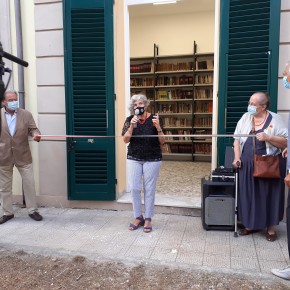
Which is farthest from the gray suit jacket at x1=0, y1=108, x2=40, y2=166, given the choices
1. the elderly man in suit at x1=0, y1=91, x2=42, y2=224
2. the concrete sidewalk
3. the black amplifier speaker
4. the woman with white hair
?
the black amplifier speaker

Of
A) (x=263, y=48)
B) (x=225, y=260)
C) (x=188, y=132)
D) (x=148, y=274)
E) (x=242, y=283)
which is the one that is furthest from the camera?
(x=188, y=132)

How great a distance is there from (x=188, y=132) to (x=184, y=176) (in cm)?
257

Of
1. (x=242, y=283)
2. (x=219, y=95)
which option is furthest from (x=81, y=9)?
(x=242, y=283)

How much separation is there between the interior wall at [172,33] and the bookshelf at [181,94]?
0.61 ft

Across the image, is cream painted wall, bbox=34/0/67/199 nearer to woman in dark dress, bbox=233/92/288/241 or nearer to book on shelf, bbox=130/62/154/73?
woman in dark dress, bbox=233/92/288/241

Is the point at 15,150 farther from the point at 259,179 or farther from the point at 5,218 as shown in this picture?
the point at 259,179

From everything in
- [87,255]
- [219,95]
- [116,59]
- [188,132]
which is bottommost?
[87,255]

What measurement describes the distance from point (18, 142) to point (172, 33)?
19.2 ft

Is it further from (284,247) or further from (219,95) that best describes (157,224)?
(219,95)

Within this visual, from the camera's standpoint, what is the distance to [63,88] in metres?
4.56

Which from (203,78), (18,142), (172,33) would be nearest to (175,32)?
(172,33)

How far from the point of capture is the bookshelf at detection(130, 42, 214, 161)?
841 cm

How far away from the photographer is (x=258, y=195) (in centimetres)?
349

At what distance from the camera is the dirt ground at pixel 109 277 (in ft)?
8.80
